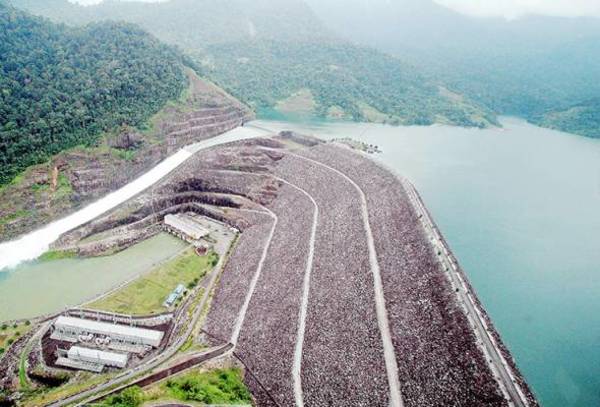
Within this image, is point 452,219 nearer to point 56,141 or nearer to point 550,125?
point 56,141

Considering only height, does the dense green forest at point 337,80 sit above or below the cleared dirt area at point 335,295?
above

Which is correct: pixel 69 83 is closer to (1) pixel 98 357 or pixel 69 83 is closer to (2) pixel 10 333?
(2) pixel 10 333

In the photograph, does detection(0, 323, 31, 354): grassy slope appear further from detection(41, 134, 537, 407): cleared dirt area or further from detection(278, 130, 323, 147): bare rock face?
detection(278, 130, 323, 147): bare rock face

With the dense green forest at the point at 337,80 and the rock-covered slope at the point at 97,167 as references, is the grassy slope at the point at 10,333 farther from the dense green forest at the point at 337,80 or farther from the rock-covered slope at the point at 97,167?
the dense green forest at the point at 337,80

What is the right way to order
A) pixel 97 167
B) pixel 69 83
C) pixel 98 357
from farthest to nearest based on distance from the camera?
1. pixel 69 83
2. pixel 97 167
3. pixel 98 357

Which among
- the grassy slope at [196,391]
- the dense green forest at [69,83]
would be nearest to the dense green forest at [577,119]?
the dense green forest at [69,83]

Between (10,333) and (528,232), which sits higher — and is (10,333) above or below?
below

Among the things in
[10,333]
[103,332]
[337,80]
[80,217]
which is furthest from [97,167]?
[337,80]
